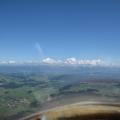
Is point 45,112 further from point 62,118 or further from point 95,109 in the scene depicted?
point 95,109

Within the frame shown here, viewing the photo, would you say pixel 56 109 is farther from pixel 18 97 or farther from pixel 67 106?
pixel 18 97

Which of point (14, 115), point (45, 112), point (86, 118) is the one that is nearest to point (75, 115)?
point (86, 118)

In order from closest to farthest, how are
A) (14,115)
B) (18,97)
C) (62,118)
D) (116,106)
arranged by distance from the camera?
(62,118), (116,106), (14,115), (18,97)

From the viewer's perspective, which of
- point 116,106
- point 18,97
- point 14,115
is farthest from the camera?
point 18,97

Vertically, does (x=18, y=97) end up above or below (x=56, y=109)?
below

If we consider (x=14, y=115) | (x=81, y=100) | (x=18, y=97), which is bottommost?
(x=18, y=97)

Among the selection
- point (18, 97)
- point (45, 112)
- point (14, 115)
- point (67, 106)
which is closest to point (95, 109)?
point (67, 106)

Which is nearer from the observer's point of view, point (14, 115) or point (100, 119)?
point (100, 119)

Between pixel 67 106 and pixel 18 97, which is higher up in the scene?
pixel 67 106

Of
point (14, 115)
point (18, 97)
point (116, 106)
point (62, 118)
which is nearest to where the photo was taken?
point (62, 118)
